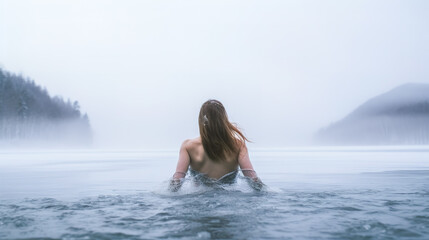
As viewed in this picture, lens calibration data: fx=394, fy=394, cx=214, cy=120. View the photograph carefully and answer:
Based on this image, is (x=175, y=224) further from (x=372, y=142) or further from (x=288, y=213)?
(x=372, y=142)

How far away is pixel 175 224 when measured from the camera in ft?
8.59

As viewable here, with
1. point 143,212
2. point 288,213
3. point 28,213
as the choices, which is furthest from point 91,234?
point 288,213

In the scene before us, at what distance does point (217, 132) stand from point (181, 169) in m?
0.54

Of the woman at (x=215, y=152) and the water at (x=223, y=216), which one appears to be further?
the woman at (x=215, y=152)

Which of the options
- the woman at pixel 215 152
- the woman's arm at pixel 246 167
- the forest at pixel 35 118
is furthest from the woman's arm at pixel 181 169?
the forest at pixel 35 118

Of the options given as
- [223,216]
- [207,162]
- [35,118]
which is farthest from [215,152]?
[35,118]

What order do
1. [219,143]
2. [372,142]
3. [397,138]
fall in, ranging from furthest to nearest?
[372,142] → [397,138] → [219,143]

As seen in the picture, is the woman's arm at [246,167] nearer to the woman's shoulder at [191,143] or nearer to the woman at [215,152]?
the woman at [215,152]

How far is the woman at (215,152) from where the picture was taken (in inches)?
157

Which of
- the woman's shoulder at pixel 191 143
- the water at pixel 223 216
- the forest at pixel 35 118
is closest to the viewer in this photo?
the water at pixel 223 216

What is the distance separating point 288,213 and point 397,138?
68858mm

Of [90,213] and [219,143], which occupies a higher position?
[219,143]

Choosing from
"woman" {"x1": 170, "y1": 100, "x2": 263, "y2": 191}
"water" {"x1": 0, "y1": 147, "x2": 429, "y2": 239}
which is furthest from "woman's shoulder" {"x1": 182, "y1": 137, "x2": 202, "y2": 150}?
"water" {"x1": 0, "y1": 147, "x2": 429, "y2": 239}

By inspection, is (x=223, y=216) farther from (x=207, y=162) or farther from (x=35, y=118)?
(x=35, y=118)
